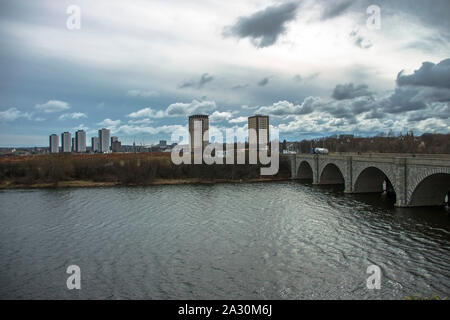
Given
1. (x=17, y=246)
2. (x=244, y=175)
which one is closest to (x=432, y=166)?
(x=17, y=246)

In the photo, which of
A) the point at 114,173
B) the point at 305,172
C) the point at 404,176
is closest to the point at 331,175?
the point at 305,172

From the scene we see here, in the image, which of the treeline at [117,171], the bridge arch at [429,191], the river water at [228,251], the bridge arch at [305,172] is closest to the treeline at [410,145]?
the bridge arch at [305,172]

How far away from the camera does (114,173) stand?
3674 inches

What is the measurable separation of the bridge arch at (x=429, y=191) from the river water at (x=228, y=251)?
5.56 ft

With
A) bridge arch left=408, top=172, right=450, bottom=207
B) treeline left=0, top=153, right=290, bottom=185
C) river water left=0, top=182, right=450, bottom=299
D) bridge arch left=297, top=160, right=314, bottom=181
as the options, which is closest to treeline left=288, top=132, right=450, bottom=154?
bridge arch left=297, top=160, right=314, bottom=181

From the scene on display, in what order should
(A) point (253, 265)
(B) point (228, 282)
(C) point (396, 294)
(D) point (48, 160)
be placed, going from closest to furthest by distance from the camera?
(C) point (396, 294) < (B) point (228, 282) < (A) point (253, 265) < (D) point (48, 160)

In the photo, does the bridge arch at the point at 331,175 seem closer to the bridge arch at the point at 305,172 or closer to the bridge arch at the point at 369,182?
the bridge arch at the point at 369,182

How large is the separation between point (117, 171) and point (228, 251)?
71298 millimetres

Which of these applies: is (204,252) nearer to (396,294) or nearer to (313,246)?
(313,246)

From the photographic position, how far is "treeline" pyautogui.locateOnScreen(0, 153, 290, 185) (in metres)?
87.8

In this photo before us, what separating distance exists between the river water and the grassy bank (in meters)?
39.5

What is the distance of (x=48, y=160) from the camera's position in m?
94.4

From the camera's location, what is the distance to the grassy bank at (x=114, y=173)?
86.6m

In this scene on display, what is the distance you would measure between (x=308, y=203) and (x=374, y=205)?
9338mm
